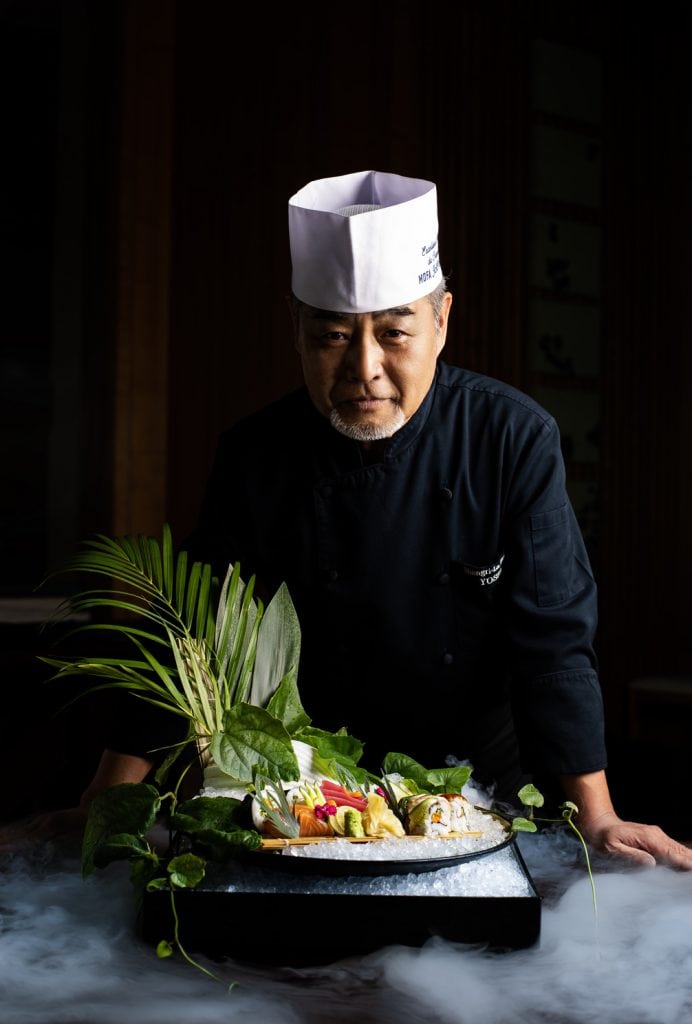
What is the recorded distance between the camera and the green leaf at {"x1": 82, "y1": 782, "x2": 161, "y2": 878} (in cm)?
112

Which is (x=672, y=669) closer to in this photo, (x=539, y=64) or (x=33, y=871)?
(x=539, y=64)

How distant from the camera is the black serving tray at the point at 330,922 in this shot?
1.05 m

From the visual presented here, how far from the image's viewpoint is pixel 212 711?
1.37 metres

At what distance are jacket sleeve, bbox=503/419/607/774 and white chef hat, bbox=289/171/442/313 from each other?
0.34m

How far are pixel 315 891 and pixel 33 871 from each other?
1.33 ft

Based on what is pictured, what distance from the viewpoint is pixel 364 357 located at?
1583 mm

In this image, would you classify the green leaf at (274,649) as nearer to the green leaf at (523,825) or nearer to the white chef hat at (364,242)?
the green leaf at (523,825)

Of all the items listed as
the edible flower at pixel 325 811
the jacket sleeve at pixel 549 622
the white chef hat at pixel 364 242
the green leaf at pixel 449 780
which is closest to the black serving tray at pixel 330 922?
the edible flower at pixel 325 811

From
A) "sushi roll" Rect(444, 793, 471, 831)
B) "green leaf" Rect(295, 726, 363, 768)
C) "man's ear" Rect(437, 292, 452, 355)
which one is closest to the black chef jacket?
"man's ear" Rect(437, 292, 452, 355)

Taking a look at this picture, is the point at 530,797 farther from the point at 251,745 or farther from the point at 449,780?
the point at 251,745

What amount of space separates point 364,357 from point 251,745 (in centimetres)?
60

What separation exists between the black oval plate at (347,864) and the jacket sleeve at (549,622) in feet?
1.69

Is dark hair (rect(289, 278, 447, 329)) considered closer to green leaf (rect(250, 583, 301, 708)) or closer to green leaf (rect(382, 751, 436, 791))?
green leaf (rect(250, 583, 301, 708))

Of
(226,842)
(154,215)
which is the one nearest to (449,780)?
(226,842)
